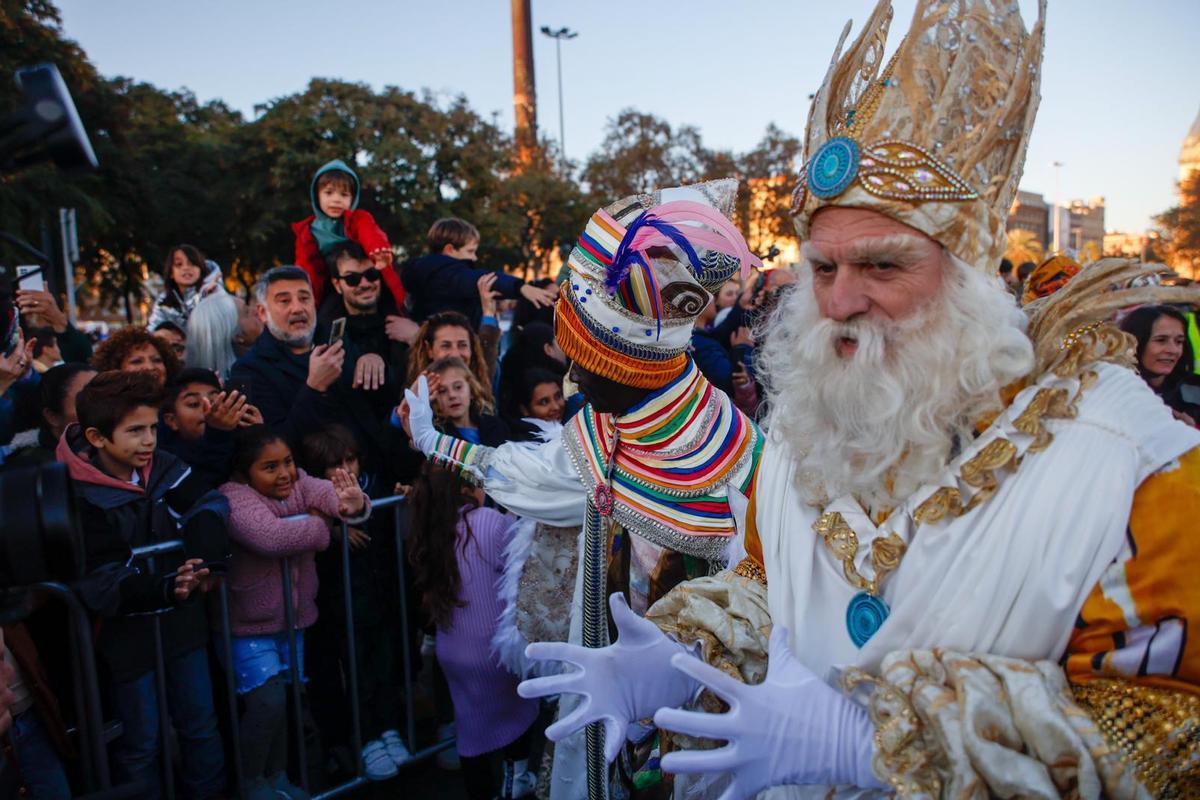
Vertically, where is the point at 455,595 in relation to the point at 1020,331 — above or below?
below

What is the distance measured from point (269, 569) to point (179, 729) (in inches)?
27.0

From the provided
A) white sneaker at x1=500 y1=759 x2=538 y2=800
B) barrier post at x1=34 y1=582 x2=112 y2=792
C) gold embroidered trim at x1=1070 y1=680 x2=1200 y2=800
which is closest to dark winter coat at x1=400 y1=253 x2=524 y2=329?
white sneaker at x1=500 y1=759 x2=538 y2=800

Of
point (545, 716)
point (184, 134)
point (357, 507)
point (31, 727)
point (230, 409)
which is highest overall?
point (184, 134)

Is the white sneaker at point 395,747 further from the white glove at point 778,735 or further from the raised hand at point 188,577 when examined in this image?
the white glove at point 778,735

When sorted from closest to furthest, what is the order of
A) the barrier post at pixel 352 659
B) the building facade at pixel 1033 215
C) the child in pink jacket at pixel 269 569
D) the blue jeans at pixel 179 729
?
the blue jeans at pixel 179 729, the child in pink jacket at pixel 269 569, the barrier post at pixel 352 659, the building facade at pixel 1033 215

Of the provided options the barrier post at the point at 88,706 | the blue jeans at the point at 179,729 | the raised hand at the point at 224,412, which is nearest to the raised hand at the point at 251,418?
the raised hand at the point at 224,412

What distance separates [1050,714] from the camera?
1295 millimetres

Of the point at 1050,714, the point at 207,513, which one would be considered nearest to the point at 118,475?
the point at 207,513

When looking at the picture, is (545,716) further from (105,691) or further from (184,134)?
(184,134)

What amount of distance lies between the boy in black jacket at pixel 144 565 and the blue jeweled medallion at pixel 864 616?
7.91 ft

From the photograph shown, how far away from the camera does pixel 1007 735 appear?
132cm

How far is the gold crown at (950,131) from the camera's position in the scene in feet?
5.23

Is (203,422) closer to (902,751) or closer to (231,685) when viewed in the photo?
(231,685)

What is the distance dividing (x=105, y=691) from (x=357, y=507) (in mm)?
1141
